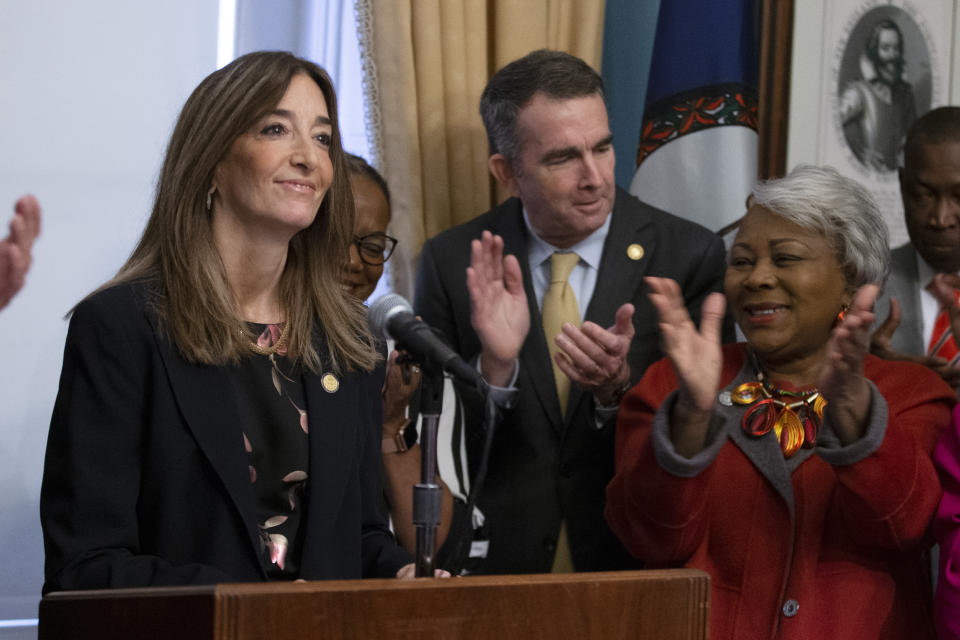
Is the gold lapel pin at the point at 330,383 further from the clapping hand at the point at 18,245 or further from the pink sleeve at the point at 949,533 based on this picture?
the pink sleeve at the point at 949,533

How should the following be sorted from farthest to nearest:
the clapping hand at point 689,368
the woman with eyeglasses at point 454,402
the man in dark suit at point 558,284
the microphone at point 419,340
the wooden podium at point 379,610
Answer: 1. the man in dark suit at point 558,284
2. the woman with eyeglasses at point 454,402
3. the clapping hand at point 689,368
4. the microphone at point 419,340
5. the wooden podium at point 379,610

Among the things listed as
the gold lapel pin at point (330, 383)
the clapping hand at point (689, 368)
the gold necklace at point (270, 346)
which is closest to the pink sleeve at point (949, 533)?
the clapping hand at point (689, 368)

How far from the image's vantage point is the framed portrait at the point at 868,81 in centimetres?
338

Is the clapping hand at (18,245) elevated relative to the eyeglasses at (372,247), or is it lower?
elevated

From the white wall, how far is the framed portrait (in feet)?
5.90

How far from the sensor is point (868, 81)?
3508mm

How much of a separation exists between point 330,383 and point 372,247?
79 cm

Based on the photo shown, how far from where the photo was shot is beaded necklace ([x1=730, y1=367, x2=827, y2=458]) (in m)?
2.26

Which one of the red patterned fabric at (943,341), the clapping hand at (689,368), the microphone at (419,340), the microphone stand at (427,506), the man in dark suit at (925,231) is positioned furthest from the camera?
the man in dark suit at (925,231)

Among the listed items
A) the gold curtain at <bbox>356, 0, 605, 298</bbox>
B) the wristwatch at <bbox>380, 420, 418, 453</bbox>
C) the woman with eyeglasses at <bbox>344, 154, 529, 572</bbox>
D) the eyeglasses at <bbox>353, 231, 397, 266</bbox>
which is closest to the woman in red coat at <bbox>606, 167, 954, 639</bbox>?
the woman with eyeglasses at <bbox>344, 154, 529, 572</bbox>

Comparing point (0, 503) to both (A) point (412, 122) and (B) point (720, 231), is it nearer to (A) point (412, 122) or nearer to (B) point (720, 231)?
(A) point (412, 122)

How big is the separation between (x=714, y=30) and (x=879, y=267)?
1.19 metres

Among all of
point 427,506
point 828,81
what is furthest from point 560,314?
point 828,81

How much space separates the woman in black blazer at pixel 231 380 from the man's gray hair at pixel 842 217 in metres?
0.96
